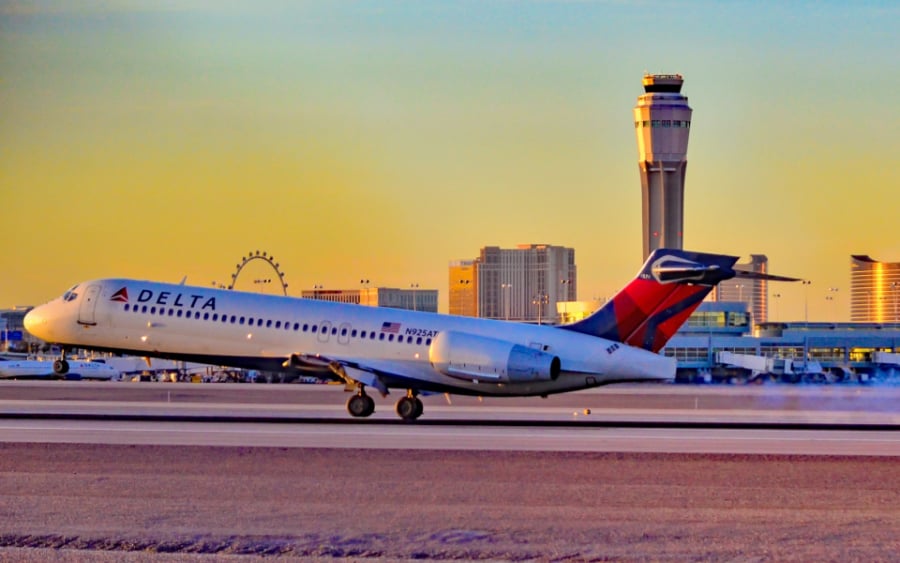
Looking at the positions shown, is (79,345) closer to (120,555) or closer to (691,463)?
(691,463)

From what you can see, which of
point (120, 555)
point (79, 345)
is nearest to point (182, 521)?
point (120, 555)

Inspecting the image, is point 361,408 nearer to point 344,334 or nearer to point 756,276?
point 344,334

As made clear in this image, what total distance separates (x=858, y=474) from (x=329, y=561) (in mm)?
17662

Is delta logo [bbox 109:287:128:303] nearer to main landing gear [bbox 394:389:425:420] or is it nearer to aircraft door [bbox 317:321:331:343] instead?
aircraft door [bbox 317:321:331:343]

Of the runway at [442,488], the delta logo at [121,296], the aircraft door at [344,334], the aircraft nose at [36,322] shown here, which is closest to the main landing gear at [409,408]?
the runway at [442,488]

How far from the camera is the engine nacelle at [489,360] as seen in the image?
51.5 metres

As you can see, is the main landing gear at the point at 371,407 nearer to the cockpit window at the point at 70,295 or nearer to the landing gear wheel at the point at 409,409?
the landing gear wheel at the point at 409,409

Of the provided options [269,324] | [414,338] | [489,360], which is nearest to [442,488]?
[489,360]

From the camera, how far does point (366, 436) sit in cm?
4369

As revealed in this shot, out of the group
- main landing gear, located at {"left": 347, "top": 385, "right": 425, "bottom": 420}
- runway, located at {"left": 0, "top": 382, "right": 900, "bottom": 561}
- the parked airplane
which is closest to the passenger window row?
main landing gear, located at {"left": 347, "top": 385, "right": 425, "bottom": 420}

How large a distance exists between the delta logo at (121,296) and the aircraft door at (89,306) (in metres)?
0.83

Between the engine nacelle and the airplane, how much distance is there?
0.04 m

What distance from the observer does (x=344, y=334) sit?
5391 centimetres

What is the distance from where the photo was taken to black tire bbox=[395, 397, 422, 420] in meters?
52.8
